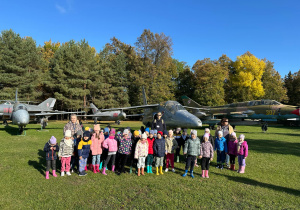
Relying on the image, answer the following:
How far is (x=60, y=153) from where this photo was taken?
596 centimetres

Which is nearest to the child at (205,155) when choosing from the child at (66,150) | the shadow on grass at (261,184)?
the shadow on grass at (261,184)

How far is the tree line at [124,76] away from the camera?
114 feet

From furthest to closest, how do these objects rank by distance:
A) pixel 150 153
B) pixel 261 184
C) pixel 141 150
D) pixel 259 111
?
pixel 259 111, pixel 150 153, pixel 141 150, pixel 261 184

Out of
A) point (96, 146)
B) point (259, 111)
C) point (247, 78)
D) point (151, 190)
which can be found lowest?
point (151, 190)

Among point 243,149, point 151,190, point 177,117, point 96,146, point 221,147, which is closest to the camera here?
point 151,190

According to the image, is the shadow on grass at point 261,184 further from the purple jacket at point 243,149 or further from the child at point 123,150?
the child at point 123,150

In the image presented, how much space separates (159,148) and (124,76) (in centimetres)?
3944

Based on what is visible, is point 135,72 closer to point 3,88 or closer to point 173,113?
point 3,88

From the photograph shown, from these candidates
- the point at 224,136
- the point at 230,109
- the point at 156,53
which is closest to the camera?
the point at 224,136

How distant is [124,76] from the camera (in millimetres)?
44469

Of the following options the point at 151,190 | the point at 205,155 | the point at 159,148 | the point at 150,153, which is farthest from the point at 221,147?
the point at 151,190

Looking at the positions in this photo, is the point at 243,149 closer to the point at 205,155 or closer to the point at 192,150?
the point at 205,155

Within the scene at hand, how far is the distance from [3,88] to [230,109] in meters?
36.5

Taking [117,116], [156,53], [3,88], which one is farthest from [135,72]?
[3,88]
